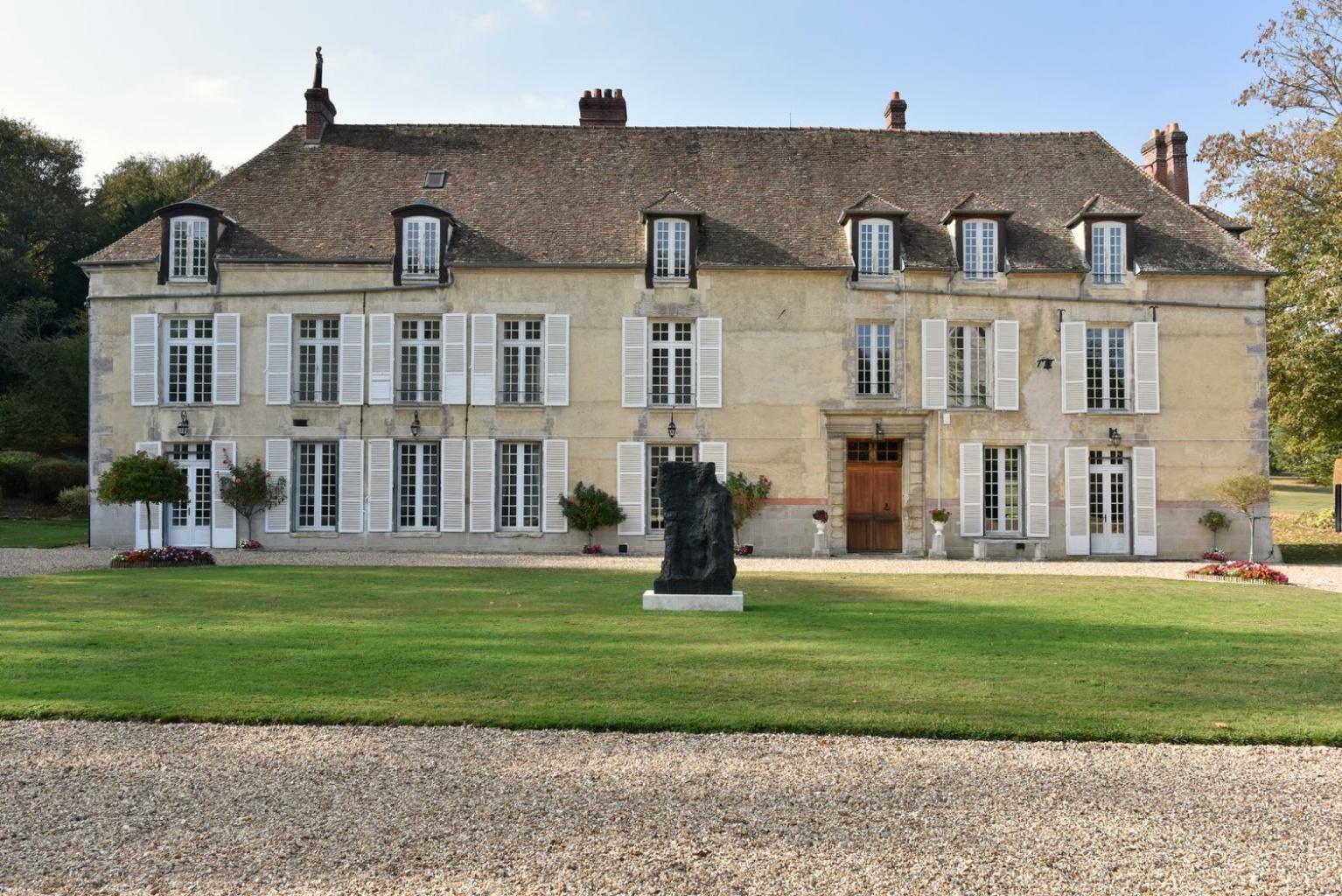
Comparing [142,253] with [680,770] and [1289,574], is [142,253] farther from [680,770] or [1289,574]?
[1289,574]

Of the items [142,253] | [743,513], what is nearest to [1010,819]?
[743,513]

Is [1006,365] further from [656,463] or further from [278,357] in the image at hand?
[278,357]

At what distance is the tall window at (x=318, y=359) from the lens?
20625 mm

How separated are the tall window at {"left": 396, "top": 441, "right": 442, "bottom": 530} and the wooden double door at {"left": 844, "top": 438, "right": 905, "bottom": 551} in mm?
8089

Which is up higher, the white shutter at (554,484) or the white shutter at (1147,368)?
the white shutter at (1147,368)

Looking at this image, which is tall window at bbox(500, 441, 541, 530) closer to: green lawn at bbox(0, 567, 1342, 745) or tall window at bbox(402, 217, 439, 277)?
tall window at bbox(402, 217, 439, 277)

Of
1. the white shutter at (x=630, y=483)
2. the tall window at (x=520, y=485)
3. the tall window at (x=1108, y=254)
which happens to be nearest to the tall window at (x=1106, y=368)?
the tall window at (x=1108, y=254)

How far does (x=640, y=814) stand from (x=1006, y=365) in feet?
57.3

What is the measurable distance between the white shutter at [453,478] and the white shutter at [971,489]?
9.68 metres

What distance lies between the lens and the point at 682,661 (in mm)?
7926

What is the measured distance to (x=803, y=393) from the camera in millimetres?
A: 20438

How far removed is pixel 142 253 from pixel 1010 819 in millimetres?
20542

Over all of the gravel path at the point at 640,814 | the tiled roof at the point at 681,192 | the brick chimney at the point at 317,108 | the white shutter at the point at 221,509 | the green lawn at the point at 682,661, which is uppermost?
the brick chimney at the point at 317,108

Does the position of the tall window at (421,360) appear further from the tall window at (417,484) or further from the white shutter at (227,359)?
the white shutter at (227,359)
